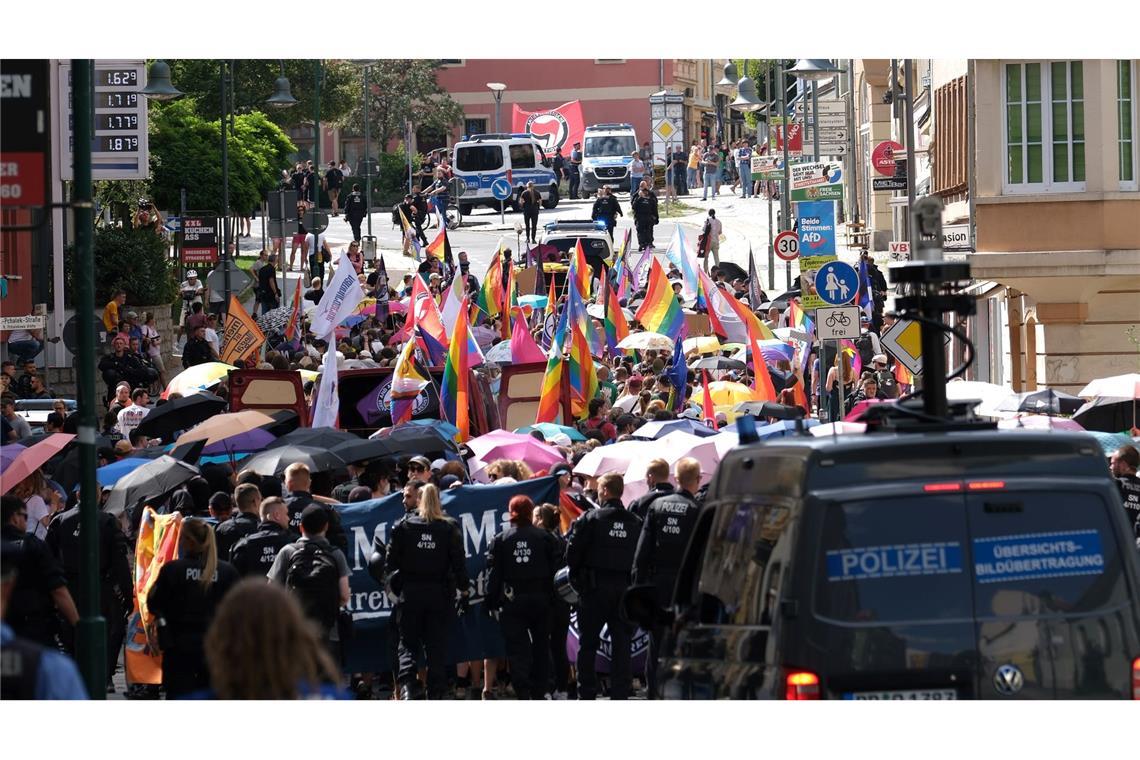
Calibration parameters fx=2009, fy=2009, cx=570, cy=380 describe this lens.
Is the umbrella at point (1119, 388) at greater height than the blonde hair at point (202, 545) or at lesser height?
greater

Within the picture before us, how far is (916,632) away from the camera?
7152 mm

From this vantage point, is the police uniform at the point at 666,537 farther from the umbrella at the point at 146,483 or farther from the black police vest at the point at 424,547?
the umbrella at the point at 146,483

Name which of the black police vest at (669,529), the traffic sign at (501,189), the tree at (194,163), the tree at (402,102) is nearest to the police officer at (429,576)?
the black police vest at (669,529)

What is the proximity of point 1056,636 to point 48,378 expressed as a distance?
81.5ft

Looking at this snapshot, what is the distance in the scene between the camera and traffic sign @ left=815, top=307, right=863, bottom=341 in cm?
1953

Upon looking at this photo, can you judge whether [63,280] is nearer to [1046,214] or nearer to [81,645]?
[1046,214]

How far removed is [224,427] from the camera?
17531mm

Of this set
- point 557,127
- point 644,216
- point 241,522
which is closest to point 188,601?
point 241,522

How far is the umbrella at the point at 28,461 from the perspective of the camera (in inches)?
561

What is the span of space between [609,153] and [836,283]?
50.6 metres

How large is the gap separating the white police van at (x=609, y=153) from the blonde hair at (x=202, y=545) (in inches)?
2299

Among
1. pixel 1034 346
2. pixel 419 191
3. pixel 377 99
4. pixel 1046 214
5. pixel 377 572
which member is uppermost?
pixel 377 99

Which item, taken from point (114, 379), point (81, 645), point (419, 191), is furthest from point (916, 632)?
point (419, 191)

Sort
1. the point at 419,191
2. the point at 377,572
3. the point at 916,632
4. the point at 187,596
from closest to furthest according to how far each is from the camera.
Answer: the point at 916,632 → the point at 187,596 → the point at 377,572 → the point at 419,191
